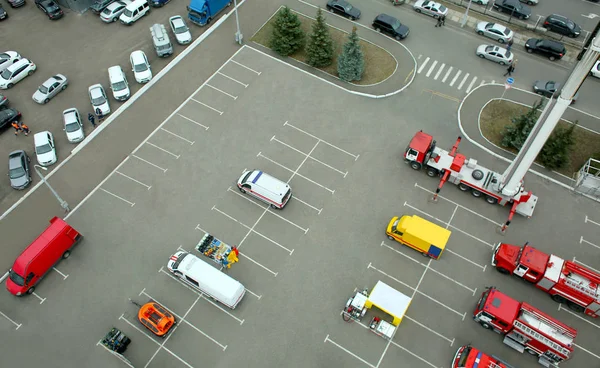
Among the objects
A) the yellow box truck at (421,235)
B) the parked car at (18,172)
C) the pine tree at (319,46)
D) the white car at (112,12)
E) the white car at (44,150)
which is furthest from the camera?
the white car at (112,12)

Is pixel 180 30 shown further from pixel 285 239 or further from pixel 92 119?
pixel 285 239

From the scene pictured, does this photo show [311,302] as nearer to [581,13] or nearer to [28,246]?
[28,246]

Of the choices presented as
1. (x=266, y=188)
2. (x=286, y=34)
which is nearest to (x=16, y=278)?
(x=266, y=188)

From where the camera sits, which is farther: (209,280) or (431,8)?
(431,8)

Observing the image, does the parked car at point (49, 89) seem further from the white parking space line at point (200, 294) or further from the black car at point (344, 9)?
the black car at point (344, 9)

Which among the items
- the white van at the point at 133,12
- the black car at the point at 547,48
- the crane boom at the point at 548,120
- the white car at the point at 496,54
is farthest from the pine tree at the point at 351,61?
the white van at the point at 133,12

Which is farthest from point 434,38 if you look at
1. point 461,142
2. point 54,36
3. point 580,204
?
point 54,36
